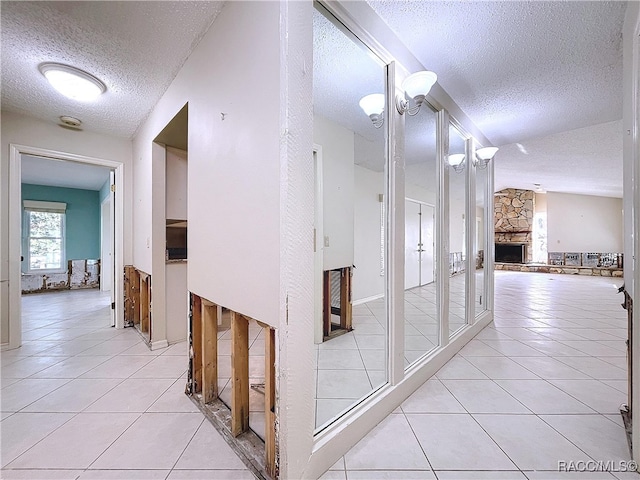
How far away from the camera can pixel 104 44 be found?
1661mm

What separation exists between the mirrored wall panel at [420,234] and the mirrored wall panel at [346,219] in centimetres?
33

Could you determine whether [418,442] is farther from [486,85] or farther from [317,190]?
[486,85]

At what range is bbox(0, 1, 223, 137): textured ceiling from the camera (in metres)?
1.42

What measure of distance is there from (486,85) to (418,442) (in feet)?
8.86

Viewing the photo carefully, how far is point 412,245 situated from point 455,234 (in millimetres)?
1330

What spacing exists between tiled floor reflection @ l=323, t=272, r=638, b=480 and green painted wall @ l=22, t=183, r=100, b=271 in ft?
24.3

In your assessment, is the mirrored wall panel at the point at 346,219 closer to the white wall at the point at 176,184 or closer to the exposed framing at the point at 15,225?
the white wall at the point at 176,184

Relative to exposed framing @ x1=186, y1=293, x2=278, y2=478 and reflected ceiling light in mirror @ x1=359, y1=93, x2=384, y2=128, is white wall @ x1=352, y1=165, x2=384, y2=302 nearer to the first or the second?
reflected ceiling light in mirror @ x1=359, y1=93, x2=384, y2=128

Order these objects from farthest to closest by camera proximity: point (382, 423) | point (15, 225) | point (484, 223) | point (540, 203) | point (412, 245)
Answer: point (540, 203) < point (412, 245) < point (484, 223) < point (15, 225) < point (382, 423)

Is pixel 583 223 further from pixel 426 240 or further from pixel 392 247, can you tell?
pixel 392 247

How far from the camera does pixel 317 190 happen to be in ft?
8.53

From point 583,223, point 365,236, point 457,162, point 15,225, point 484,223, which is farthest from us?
point 583,223

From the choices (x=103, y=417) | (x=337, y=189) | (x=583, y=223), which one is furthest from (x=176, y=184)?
(x=583, y=223)

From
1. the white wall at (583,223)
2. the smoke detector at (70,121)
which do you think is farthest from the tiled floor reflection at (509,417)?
the white wall at (583,223)
